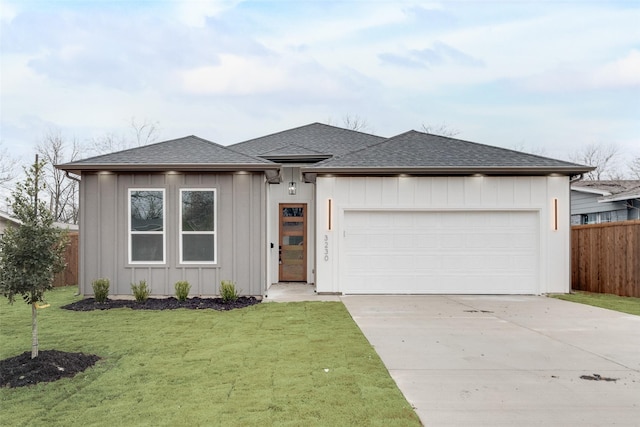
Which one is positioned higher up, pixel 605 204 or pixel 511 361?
pixel 605 204

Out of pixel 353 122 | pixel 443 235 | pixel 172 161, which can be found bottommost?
pixel 443 235

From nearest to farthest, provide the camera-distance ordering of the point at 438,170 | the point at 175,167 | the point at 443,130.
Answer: the point at 175,167
the point at 438,170
the point at 443,130

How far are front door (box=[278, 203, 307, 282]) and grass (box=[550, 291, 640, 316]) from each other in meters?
→ 6.18

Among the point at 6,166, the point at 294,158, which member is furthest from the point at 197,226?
the point at 6,166

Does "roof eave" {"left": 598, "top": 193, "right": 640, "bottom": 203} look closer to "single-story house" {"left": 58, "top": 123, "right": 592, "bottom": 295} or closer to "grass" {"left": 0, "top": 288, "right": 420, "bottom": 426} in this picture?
"single-story house" {"left": 58, "top": 123, "right": 592, "bottom": 295}

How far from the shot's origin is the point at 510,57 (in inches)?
610

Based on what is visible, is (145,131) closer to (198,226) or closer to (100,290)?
(198,226)

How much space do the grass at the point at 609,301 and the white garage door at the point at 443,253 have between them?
85 cm

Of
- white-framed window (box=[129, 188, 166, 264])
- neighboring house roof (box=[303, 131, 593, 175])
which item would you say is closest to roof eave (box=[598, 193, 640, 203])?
neighboring house roof (box=[303, 131, 593, 175])

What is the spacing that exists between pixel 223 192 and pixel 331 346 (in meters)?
5.36

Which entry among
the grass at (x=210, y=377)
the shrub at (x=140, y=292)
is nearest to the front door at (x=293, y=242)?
the shrub at (x=140, y=292)

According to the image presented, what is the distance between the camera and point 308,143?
14250mm

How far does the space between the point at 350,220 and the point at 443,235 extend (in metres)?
2.18

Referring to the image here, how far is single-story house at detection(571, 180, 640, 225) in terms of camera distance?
15742 millimetres
